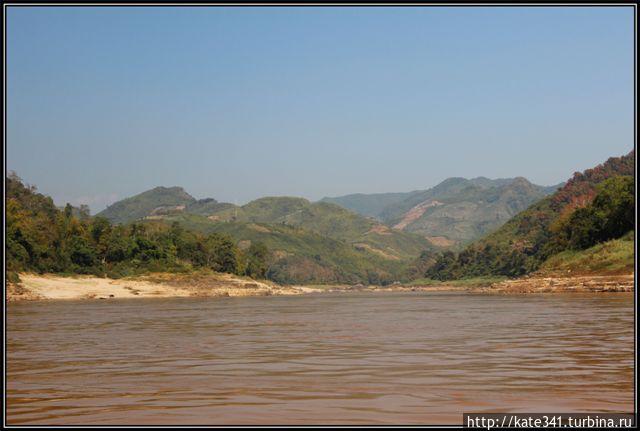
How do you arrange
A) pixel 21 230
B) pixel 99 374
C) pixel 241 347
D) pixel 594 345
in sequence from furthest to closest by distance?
pixel 21 230 < pixel 241 347 < pixel 594 345 < pixel 99 374

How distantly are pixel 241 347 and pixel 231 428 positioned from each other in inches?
514

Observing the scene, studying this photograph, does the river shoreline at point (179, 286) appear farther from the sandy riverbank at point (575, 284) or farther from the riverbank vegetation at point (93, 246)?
the riverbank vegetation at point (93, 246)

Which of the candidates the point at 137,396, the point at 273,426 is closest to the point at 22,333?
the point at 137,396

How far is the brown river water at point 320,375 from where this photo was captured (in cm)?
1203

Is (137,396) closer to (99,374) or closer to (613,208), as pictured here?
(99,374)

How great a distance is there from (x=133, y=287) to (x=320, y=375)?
3861 inches

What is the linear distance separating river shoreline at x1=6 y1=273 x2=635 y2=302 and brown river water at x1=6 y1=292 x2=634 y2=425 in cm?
4889

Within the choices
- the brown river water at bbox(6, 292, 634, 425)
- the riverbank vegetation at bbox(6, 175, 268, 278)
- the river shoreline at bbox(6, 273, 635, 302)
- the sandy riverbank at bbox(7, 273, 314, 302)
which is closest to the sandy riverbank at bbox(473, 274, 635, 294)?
the river shoreline at bbox(6, 273, 635, 302)

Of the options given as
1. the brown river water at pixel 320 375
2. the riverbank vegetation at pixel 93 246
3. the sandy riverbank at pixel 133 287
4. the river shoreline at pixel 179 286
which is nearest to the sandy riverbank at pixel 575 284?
the river shoreline at pixel 179 286

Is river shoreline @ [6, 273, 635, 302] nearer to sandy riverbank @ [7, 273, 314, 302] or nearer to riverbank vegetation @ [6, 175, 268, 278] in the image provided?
sandy riverbank @ [7, 273, 314, 302]

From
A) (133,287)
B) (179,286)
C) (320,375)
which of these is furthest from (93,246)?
(320,375)

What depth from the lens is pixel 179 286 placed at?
12150 centimetres

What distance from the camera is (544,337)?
24953 millimetres

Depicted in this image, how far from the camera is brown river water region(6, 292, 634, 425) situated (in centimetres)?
1203
